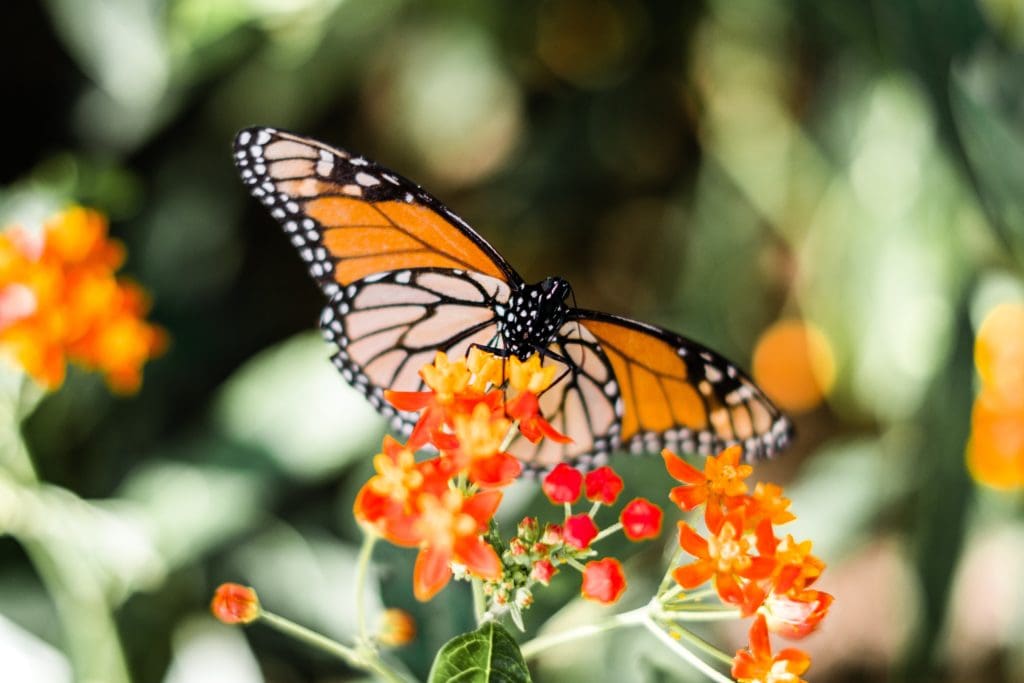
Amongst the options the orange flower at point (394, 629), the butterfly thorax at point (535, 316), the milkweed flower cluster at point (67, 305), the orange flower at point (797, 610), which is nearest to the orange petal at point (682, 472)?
the orange flower at point (797, 610)

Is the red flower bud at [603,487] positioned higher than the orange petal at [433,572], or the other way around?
the orange petal at [433,572]

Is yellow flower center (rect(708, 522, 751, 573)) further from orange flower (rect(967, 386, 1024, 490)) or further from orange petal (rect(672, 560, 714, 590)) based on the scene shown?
orange flower (rect(967, 386, 1024, 490))

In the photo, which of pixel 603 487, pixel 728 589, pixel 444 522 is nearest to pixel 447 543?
pixel 444 522

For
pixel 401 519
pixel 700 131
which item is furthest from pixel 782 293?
pixel 401 519

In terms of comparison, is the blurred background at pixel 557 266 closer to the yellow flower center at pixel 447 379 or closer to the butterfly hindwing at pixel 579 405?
the butterfly hindwing at pixel 579 405

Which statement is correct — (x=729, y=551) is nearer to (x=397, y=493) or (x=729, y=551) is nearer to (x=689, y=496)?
(x=689, y=496)

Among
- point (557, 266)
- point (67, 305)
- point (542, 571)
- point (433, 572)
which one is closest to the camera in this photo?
point (433, 572)
